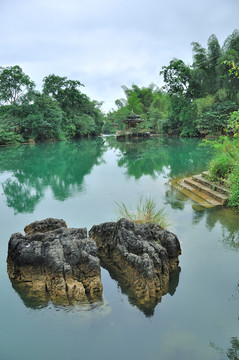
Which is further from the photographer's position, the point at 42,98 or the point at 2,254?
the point at 42,98

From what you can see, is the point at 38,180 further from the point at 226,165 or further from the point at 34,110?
the point at 34,110

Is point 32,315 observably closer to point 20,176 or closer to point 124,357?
point 124,357

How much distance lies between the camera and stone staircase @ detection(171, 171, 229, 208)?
6245mm

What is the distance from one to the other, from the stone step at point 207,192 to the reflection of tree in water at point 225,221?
1.32ft

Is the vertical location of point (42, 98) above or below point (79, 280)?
above

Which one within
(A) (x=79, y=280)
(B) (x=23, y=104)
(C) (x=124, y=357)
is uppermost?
(B) (x=23, y=104)

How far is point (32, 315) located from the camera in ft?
9.77

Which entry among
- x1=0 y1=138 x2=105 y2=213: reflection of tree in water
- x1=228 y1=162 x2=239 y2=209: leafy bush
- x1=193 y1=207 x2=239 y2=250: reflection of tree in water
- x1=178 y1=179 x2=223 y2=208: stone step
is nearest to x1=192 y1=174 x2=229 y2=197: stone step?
x1=178 y1=179 x2=223 y2=208: stone step

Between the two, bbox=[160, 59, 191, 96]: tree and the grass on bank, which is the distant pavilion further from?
the grass on bank

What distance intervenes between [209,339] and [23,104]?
28336 millimetres

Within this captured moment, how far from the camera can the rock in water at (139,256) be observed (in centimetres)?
309

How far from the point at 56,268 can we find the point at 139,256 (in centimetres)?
101

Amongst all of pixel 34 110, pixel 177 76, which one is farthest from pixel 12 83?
pixel 177 76

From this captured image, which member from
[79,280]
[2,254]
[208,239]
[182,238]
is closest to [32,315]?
[79,280]
